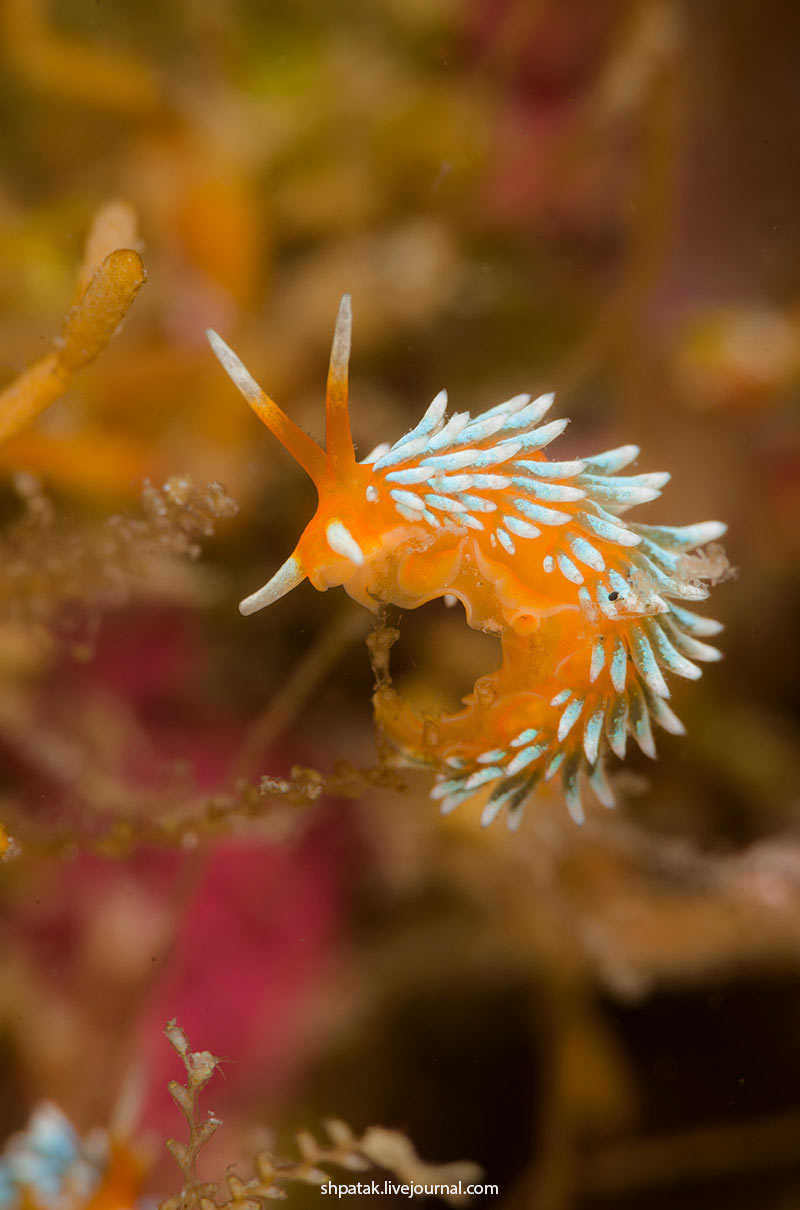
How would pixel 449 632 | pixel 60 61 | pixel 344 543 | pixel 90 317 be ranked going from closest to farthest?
1. pixel 344 543
2. pixel 90 317
3. pixel 449 632
4. pixel 60 61

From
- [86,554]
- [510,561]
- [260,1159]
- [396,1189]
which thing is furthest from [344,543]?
[396,1189]

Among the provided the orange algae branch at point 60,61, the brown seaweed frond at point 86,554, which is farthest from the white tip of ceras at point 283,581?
the orange algae branch at point 60,61

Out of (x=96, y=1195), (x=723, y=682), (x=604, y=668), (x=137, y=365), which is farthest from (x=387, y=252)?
(x=96, y=1195)

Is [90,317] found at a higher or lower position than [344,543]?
higher

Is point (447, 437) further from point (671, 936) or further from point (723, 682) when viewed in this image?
point (671, 936)

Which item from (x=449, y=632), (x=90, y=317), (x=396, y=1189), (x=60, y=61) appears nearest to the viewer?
(x=90, y=317)

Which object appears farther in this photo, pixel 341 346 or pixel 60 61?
pixel 60 61

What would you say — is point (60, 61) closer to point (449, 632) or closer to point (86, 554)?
point (86, 554)

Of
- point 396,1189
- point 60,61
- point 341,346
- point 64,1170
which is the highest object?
point 60,61
